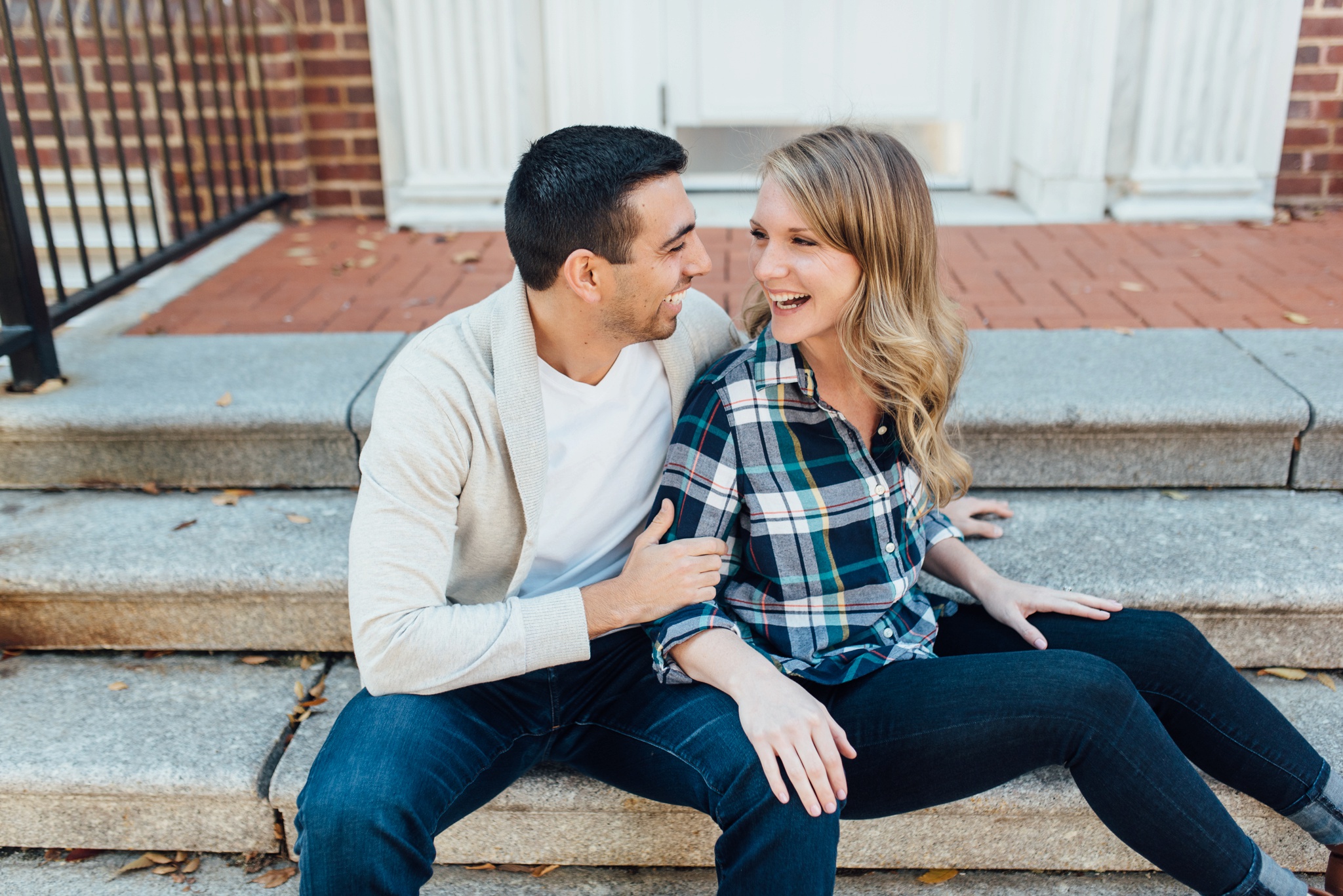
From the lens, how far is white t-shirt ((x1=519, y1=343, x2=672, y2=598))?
1826 mm

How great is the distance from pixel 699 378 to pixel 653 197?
339mm

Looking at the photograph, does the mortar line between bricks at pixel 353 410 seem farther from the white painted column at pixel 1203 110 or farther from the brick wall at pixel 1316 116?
the brick wall at pixel 1316 116

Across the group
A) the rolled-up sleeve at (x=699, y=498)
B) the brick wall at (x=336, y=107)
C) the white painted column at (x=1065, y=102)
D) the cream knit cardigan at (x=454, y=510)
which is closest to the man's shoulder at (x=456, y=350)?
the cream knit cardigan at (x=454, y=510)

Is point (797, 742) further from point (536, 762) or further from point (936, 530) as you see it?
point (936, 530)

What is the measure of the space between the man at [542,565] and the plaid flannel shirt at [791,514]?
72 millimetres

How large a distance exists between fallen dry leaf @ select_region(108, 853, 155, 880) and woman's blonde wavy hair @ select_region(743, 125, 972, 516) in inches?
62.1

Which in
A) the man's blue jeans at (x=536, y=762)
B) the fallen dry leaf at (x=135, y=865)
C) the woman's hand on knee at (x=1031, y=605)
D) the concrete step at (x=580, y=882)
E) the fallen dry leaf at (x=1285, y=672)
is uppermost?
the woman's hand on knee at (x=1031, y=605)

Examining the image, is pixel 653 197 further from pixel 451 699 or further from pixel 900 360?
pixel 451 699

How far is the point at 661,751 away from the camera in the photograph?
1.67 metres

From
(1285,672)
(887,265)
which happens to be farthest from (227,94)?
(1285,672)

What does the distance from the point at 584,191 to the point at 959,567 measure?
0.96 metres

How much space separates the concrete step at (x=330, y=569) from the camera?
2094mm

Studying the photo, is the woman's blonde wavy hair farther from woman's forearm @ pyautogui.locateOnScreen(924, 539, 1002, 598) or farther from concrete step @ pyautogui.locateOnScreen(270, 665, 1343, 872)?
concrete step @ pyautogui.locateOnScreen(270, 665, 1343, 872)

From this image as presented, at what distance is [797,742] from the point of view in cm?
153
